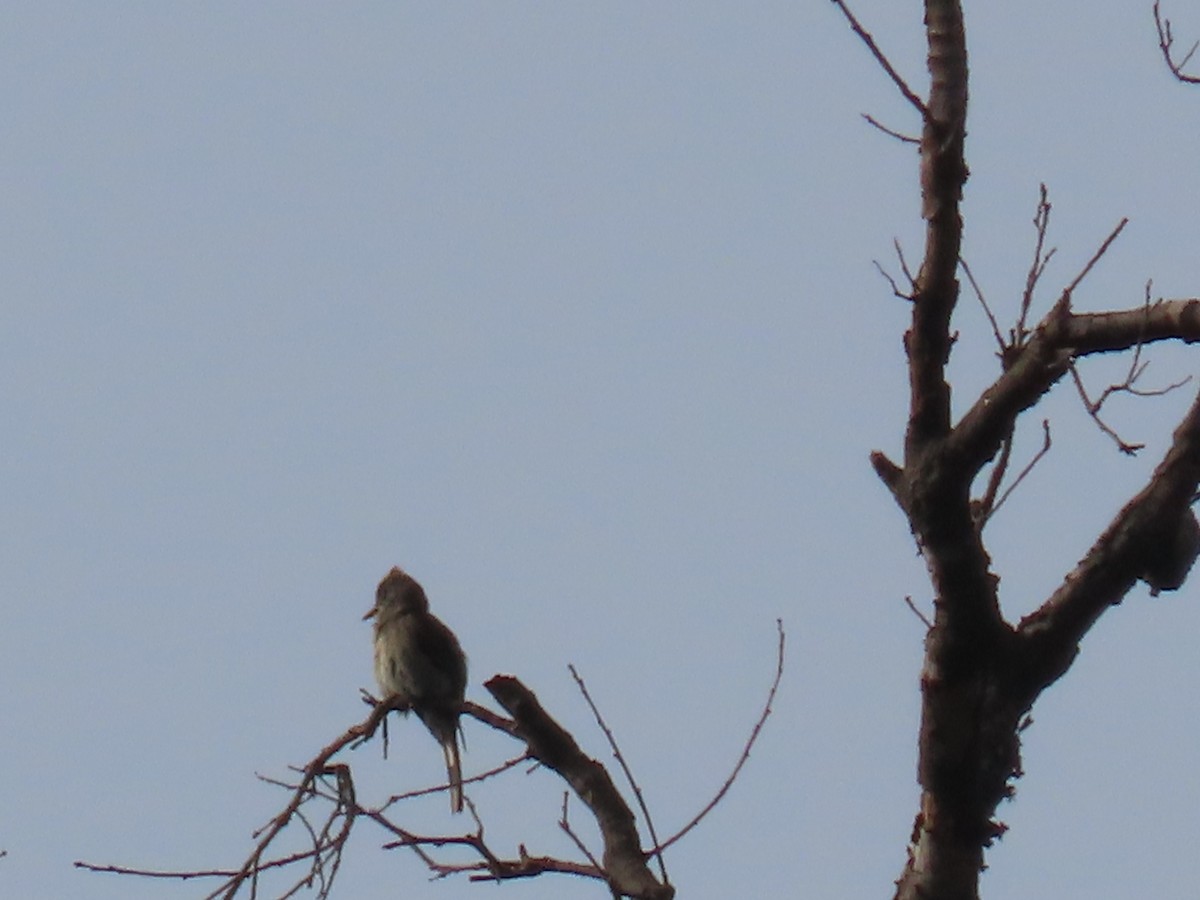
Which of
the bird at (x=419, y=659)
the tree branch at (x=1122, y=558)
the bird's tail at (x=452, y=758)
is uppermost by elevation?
the bird at (x=419, y=659)

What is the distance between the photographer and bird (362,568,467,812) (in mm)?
8367

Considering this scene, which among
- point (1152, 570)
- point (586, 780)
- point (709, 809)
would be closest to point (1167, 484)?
point (1152, 570)

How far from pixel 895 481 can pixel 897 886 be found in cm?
88

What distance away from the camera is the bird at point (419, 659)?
8367mm

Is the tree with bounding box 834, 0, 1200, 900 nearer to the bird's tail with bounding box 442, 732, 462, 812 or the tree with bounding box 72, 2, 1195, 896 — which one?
the tree with bounding box 72, 2, 1195, 896

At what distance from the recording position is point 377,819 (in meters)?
4.78

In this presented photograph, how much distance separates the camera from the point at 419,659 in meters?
9.04

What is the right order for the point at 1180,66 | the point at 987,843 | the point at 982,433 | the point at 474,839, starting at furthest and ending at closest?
the point at 474,839 → the point at 1180,66 → the point at 987,843 → the point at 982,433

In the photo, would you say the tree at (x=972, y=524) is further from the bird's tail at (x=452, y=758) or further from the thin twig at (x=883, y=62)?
the bird's tail at (x=452, y=758)

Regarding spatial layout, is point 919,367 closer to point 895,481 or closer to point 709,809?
point 895,481

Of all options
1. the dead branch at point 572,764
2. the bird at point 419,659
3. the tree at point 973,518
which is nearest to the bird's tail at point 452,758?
the bird at point 419,659

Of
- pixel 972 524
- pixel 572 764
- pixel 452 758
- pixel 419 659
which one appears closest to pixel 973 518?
pixel 972 524

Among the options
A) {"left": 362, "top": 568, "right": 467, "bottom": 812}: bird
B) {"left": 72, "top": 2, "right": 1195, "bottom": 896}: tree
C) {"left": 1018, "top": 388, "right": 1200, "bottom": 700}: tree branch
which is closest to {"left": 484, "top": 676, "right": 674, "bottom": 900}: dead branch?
{"left": 72, "top": 2, "right": 1195, "bottom": 896}: tree

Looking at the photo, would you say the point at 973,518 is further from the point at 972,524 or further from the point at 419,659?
the point at 419,659
